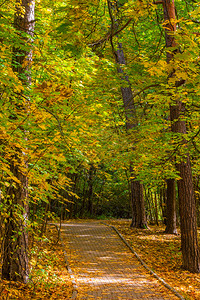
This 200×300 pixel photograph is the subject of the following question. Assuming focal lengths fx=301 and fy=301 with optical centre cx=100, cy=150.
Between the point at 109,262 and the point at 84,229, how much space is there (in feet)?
15.9

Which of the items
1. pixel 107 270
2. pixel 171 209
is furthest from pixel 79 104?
pixel 171 209

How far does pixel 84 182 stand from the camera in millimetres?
20469

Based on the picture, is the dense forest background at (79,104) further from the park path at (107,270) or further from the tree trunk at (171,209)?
the park path at (107,270)

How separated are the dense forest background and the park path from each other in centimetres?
140

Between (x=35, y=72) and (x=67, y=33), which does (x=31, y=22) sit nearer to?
(x=35, y=72)

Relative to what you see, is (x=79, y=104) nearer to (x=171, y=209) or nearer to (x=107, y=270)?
(x=107, y=270)

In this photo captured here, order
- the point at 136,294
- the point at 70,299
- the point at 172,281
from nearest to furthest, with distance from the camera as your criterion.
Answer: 1. the point at 70,299
2. the point at 136,294
3. the point at 172,281

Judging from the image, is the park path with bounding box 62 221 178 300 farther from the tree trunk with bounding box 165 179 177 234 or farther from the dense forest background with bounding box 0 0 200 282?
the tree trunk with bounding box 165 179 177 234

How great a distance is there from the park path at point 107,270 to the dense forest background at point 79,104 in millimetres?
1402

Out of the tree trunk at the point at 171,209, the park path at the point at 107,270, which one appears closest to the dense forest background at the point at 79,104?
the tree trunk at the point at 171,209

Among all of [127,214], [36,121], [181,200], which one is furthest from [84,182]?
[36,121]

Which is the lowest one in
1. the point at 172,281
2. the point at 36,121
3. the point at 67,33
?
the point at 172,281

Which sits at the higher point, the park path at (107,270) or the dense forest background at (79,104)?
the dense forest background at (79,104)

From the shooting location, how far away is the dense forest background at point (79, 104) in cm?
406
